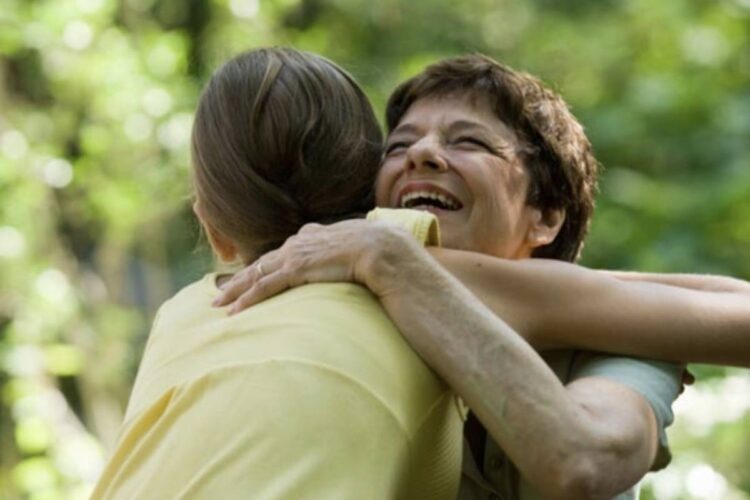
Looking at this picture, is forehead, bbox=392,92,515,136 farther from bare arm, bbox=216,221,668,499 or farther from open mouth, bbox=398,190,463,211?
bare arm, bbox=216,221,668,499

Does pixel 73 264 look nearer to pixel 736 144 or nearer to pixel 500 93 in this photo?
pixel 736 144

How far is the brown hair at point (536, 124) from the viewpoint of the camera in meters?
3.04

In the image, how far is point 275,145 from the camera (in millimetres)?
2645

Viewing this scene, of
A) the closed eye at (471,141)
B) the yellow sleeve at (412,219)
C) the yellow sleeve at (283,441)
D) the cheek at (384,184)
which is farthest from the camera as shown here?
the closed eye at (471,141)

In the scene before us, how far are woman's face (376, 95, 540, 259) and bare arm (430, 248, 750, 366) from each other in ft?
0.80

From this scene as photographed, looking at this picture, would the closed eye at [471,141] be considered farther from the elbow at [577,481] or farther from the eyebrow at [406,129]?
the elbow at [577,481]

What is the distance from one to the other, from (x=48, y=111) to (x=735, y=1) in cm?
271

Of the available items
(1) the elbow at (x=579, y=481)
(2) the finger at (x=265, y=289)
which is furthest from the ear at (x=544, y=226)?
(1) the elbow at (x=579, y=481)

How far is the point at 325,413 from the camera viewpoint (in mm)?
2344

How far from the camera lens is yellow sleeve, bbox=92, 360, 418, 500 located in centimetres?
232

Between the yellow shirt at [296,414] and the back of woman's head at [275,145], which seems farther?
the back of woman's head at [275,145]

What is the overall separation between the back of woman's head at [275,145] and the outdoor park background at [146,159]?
3168 mm

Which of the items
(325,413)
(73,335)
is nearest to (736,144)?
(73,335)

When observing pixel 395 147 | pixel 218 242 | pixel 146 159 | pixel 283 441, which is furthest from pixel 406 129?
pixel 146 159
